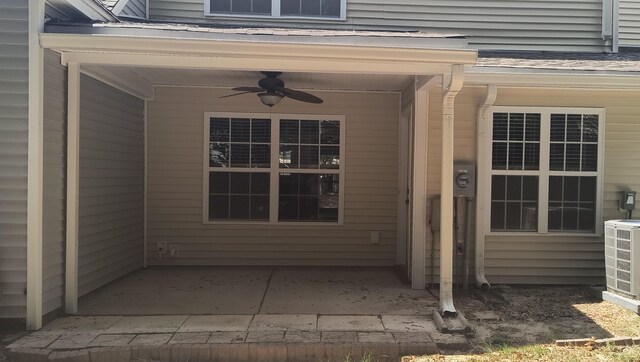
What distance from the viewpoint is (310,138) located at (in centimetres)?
711

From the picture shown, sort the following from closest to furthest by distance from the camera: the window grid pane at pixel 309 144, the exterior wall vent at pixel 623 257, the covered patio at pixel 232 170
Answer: the covered patio at pixel 232 170
the exterior wall vent at pixel 623 257
the window grid pane at pixel 309 144

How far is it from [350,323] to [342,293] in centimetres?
111

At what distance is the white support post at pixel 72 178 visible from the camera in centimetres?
464

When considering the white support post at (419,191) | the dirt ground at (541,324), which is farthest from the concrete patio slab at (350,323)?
the white support post at (419,191)

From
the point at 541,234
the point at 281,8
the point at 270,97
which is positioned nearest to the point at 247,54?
the point at 270,97

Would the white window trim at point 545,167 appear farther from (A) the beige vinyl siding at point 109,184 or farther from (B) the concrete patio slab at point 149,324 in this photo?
(A) the beige vinyl siding at point 109,184

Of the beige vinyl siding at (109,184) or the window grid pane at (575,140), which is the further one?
the window grid pane at (575,140)

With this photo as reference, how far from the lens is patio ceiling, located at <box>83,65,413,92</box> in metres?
5.95

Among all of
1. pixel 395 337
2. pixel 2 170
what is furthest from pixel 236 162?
pixel 395 337

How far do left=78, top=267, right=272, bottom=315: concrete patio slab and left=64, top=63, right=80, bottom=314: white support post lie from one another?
1.07 ft

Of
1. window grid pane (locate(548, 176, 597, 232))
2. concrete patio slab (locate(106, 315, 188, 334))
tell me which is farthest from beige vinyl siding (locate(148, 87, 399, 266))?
concrete patio slab (locate(106, 315, 188, 334))

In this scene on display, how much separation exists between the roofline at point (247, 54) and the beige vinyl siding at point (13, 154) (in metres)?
0.30

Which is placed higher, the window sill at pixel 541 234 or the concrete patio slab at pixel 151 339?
the window sill at pixel 541 234

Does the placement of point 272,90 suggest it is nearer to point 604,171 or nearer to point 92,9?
point 92,9
